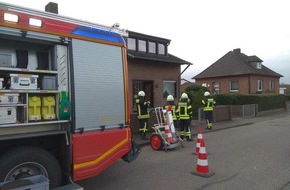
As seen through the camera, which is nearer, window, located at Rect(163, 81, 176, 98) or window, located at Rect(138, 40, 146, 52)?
window, located at Rect(138, 40, 146, 52)

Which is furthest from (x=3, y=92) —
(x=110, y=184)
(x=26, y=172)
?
(x=110, y=184)

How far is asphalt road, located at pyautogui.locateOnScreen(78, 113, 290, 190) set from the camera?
5586 millimetres

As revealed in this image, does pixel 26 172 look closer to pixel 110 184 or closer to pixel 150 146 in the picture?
pixel 110 184

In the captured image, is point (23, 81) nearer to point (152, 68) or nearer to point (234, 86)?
point (152, 68)

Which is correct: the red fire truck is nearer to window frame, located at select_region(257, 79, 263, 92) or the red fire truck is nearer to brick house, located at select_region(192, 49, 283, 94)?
brick house, located at select_region(192, 49, 283, 94)

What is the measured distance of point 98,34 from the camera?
16.5 feet

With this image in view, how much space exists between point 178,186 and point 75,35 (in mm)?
A: 3331

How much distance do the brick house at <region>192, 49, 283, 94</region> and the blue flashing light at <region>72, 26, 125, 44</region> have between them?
32049 mm

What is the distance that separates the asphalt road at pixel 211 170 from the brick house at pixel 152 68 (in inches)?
334

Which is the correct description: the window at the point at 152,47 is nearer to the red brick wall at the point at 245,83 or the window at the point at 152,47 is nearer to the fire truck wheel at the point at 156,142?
the fire truck wheel at the point at 156,142

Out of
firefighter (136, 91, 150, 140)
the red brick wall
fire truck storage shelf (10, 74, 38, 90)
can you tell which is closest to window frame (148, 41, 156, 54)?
firefighter (136, 91, 150, 140)

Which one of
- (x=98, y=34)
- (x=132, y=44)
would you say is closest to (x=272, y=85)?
(x=132, y=44)

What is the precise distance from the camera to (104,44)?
5.11 meters

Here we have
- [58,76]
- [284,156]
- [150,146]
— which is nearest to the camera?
[58,76]
